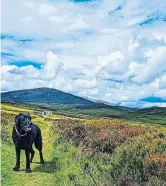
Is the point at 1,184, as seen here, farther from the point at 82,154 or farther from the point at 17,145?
the point at 82,154

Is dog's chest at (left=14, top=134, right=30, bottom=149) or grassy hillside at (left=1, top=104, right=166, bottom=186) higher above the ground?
dog's chest at (left=14, top=134, right=30, bottom=149)

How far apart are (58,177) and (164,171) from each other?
3.98 metres

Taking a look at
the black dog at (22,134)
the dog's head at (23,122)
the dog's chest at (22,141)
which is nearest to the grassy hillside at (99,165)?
the black dog at (22,134)

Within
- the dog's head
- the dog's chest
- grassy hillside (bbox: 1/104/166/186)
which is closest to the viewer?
grassy hillside (bbox: 1/104/166/186)

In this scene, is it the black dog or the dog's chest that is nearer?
the black dog

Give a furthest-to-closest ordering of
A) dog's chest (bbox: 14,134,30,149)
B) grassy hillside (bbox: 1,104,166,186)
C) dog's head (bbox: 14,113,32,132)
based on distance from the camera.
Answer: dog's chest (bbox: 14,134,30,149), dog's head (bbox: 14,113,32,132), grassy hillside (bbox: 1,104,166,186)

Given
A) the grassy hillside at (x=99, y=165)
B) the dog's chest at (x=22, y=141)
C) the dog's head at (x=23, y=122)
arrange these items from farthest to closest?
the dog's chest at (x=22, y=141)
the dog's head at (x=23, y=122)
the grassy hillside at (x=99, y=165)

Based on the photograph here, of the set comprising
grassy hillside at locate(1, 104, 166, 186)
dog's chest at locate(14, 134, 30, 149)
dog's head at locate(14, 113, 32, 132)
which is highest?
dog's head at locate(14, 113, 32, 132)

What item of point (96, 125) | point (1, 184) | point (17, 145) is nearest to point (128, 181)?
point (1, 184)

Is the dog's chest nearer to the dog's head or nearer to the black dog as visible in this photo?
the black dog

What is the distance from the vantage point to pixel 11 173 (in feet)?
43.8

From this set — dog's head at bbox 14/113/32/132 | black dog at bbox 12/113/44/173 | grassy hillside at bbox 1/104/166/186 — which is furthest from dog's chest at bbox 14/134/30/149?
grassy hillside at bbox 1/104/166/186

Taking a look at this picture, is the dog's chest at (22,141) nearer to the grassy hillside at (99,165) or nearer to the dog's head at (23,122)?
the dog's head at (23,122)

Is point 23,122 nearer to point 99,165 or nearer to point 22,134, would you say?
point 22,134
